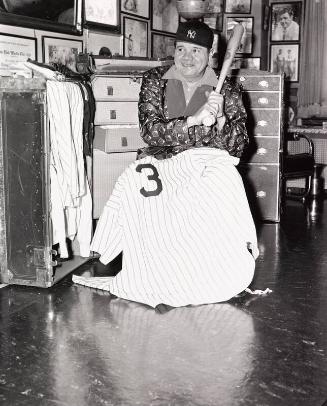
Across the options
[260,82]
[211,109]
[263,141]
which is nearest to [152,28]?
[260,82]

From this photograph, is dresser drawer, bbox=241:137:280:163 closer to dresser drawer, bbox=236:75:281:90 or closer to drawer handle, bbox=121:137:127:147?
dresser drawer, bbox=236:75:281:90

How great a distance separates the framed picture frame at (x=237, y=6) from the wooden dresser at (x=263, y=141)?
1978 mm

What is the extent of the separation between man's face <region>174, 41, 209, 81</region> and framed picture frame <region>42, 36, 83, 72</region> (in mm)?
1136

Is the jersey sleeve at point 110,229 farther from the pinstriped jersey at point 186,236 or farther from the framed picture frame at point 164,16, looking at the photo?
the framed picture frame at point 164,16

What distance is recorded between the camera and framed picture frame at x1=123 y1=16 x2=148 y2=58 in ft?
17.5

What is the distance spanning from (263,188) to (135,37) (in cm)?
177

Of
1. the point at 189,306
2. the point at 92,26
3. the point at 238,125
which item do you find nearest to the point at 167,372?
the point at 189,306

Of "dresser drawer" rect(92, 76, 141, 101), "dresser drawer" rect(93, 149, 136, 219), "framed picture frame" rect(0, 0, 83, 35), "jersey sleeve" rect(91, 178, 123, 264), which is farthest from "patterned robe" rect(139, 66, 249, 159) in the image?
"framed picture frame" rect(0, 0, 83, 35)

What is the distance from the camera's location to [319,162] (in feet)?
23.4

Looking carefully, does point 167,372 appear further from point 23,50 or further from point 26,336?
point 23,50

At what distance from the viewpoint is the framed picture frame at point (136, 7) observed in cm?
527

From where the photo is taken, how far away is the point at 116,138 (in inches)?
172

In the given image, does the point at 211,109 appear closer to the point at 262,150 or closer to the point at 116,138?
the point at 116,138

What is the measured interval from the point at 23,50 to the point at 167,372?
8.50ft
